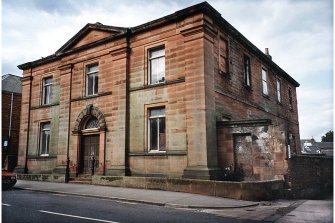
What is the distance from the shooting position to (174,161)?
14.3 metres

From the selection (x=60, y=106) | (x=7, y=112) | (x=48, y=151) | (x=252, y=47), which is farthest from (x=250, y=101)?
(x=7, y=112)

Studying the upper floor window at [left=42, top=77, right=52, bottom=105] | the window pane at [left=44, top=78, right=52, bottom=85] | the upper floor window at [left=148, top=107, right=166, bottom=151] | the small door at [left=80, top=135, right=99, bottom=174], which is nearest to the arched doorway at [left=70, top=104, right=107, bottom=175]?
the small door at [left=80, top=135, right=99, bottom=174]

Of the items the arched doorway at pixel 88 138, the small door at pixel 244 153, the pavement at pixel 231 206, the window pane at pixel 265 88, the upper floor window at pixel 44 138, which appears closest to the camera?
the pavement at pixel 231 206

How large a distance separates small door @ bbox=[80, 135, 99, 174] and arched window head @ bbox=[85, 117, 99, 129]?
1.84 feet

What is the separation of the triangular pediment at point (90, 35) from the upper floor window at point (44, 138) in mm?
5071

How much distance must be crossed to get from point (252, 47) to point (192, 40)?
260 inches

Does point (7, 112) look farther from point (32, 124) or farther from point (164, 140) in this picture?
point (164, 140)

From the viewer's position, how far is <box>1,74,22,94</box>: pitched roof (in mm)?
27947

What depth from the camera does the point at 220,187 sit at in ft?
38.6

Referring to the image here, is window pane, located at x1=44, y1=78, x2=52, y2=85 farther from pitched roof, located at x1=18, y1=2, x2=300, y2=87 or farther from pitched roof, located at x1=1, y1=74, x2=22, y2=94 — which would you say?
pitched roof, located at x1=1, y1=74, x2=22, y2=94

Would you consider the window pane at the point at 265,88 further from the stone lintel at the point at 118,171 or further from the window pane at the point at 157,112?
the stone lintel at the point at 118,171

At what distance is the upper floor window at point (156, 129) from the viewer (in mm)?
15172

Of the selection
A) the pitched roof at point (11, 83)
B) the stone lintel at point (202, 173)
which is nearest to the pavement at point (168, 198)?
the stone lintel at point (202, 173)

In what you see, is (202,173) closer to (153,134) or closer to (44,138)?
(153,134)
